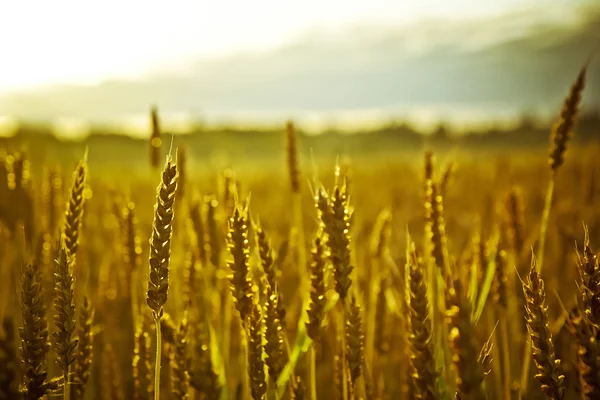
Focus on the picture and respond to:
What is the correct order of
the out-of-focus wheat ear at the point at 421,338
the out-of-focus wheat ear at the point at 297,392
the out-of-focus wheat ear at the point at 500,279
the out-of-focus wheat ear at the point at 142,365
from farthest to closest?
the out-of-focus wheat ear at the point at 500,279 → the out-of-focus wheat ear at the point at 142,365 → the out-of-focus wheat ear at the point at 297,392 → the out-of-focus wheat ear at the point at 421,338

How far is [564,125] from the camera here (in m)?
1.77

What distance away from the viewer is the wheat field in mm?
1043

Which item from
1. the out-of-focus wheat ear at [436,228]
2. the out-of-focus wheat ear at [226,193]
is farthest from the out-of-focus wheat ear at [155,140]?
the out-of-focus wheat ear at [436,228]

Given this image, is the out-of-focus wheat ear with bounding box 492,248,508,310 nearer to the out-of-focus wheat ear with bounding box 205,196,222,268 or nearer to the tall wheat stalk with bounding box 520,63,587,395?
the tall wheat stalk with bounding box 520,63,587,395

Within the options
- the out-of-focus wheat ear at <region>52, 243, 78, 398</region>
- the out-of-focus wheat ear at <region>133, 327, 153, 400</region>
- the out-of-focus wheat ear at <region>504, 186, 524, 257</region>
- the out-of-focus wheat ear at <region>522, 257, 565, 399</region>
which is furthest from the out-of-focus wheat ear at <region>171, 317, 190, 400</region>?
the out-of-focus wheat ear at <region>504, 186, 524, 257</region>

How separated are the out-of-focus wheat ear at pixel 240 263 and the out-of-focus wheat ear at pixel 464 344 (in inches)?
20.7

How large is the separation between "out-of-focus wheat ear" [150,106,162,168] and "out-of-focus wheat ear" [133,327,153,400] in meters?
0.82

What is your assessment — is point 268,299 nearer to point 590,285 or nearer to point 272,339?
point 272,339

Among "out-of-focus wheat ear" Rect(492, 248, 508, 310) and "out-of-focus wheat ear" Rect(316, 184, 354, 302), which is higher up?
"out-of-focus wheat ear" Rect(316, 184, 354, 302)

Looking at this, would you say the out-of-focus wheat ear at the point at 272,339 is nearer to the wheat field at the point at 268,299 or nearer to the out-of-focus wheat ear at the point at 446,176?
the wheat field at the point at 268,299

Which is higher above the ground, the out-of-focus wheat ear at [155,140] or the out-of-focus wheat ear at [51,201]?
the out-of-focus wheat ear at [155,140]

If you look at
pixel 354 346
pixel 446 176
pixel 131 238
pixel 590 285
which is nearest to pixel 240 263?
pixel 354 346

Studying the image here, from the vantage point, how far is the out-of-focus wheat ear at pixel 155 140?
1.92m

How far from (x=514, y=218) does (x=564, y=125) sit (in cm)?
43
